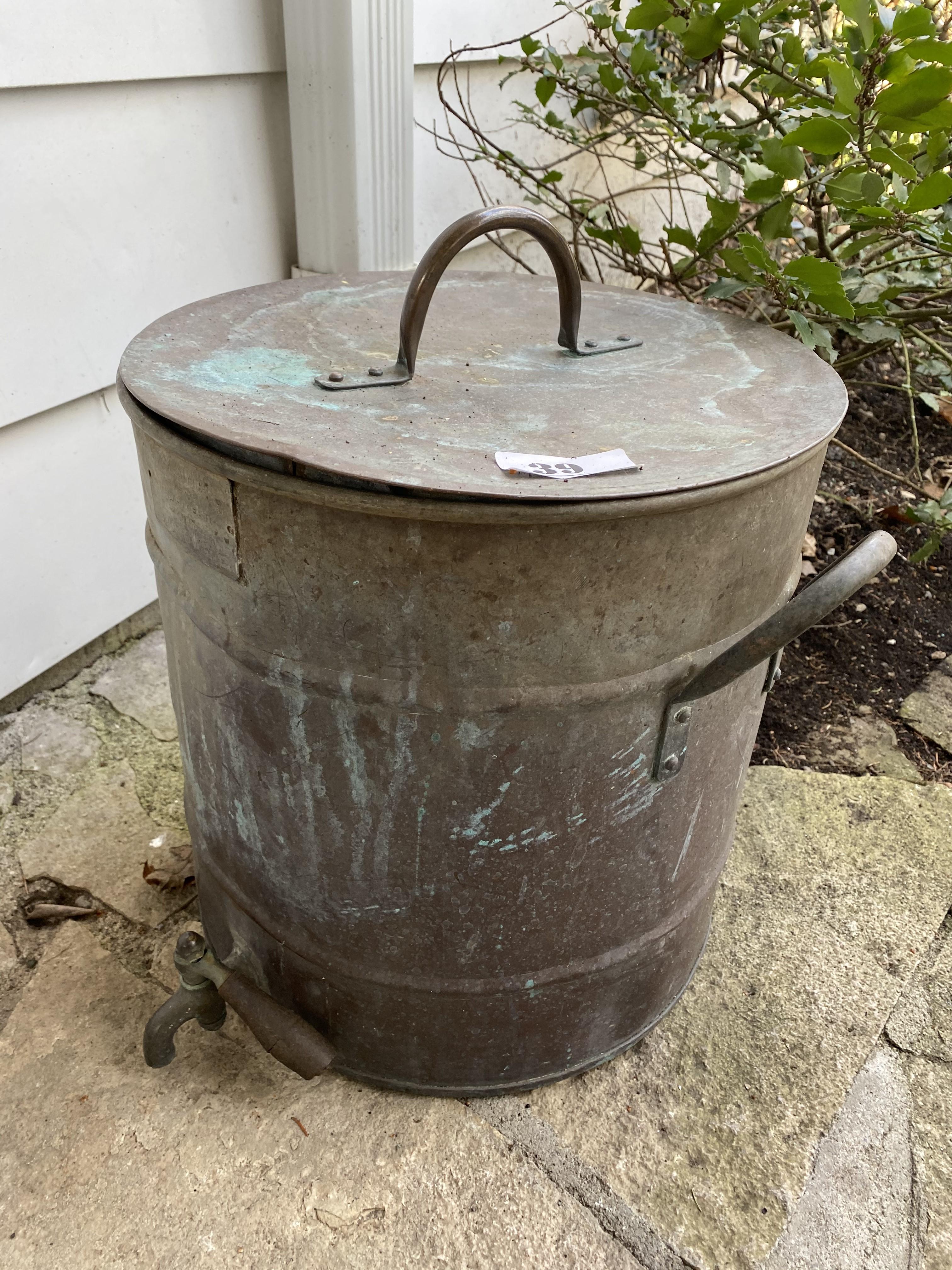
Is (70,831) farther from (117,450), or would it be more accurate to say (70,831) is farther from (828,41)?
(828,41)

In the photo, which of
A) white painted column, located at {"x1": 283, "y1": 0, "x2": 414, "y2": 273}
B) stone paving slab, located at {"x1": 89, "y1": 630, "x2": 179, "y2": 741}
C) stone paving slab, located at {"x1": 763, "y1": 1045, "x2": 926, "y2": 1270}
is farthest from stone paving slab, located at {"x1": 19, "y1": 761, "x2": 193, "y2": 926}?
white painted column, located at {"x1": 283, "y1": 0, "x2": 414, "y2": 273}

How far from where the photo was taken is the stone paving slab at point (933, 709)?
232cm

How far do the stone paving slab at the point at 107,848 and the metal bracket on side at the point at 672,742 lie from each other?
41.4 inches

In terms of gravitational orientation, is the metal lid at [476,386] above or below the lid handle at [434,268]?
below

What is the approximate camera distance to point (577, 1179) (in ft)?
4.59

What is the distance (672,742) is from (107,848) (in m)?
1.26

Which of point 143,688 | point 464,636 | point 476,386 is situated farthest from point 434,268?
point 143,688

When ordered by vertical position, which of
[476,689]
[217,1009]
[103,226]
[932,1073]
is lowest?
[932,1073]

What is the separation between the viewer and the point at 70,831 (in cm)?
196

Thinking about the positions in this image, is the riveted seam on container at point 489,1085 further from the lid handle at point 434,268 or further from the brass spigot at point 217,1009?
the lid handle at point 434,268

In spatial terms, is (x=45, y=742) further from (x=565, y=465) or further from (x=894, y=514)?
(x=894, y=514)

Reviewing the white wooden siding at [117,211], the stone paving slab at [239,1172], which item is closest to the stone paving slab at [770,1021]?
the stone paving slab at [239,1172]

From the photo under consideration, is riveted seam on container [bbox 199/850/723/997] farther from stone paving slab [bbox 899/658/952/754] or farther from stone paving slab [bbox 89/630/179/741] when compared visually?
stone paving slab [bbox 899/658/952/754]

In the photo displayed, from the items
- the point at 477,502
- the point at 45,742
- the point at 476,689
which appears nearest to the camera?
the point at 477,502
